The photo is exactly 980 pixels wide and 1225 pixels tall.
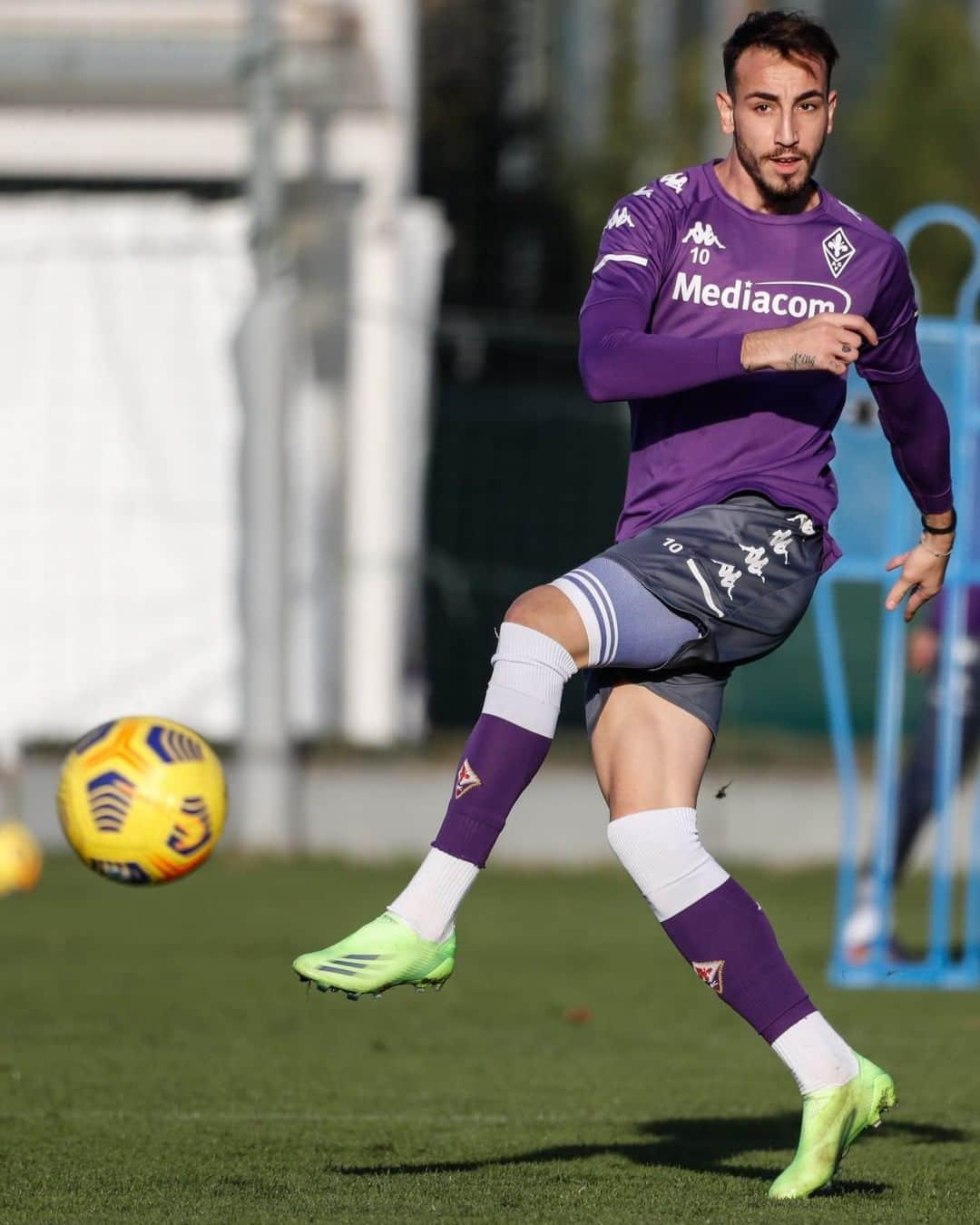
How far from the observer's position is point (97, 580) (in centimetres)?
1459

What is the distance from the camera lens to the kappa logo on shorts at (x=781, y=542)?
197 inches

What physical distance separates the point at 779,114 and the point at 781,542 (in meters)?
0.86

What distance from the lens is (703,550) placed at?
4906 mm

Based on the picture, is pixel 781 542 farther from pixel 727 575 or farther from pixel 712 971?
pixel 712 971

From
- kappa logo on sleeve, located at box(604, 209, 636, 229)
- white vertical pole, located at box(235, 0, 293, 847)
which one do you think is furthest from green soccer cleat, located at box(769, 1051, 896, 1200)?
white vertical pole, located at box(235, 0, 293, 847)

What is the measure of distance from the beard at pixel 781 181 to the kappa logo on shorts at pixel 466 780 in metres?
1.34

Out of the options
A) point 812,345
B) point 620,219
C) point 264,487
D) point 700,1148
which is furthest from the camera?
point 264,487

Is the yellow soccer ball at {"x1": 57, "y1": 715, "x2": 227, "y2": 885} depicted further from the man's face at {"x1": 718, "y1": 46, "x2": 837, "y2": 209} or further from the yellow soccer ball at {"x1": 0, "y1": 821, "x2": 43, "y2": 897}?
the yellow soccer ball at {"x1": 0, "y1": 821, "x2": 43, "y2": 897}

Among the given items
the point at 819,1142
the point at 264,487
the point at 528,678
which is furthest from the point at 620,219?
the point at 264,487

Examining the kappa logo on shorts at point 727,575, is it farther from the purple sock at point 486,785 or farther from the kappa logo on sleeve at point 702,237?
the kappa logo on sleeve at point 702,237

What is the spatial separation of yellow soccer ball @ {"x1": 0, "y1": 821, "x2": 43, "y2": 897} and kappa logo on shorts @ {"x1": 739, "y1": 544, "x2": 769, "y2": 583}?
24.3 ft

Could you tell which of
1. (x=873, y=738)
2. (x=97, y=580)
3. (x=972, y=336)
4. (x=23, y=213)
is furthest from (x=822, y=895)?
(x=23, y=213)

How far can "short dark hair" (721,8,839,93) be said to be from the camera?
493 centimetres

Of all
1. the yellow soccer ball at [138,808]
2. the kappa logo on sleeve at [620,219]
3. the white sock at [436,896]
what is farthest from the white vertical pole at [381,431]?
the white sock at [436,896]
